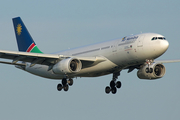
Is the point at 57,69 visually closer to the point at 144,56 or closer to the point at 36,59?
the point at 36,59

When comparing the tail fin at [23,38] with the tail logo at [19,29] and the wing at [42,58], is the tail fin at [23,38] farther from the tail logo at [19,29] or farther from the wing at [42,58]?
the wing at [42,58]

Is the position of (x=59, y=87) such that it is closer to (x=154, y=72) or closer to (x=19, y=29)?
(x=154, y=72)

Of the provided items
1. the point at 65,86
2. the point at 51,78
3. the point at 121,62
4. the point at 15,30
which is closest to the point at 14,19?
the point at 15,30

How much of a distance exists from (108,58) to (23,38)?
55.3 ft

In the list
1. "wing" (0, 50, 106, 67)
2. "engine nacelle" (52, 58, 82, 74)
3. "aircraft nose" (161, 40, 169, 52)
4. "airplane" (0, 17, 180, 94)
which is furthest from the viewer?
"wing" (0, 50, 106, 67)

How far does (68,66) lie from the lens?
1636 inches

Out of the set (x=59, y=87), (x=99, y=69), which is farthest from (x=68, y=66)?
(x=59, y=87)

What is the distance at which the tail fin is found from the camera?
54.4m

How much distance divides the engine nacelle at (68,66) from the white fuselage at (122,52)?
6.05 feet

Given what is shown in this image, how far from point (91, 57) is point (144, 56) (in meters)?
6.32

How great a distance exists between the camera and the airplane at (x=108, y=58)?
40.7 meters

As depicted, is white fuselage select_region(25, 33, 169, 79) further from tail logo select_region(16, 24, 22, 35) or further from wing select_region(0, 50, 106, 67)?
tail logo select_region(16, 24, 22, 35)

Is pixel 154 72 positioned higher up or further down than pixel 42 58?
further down

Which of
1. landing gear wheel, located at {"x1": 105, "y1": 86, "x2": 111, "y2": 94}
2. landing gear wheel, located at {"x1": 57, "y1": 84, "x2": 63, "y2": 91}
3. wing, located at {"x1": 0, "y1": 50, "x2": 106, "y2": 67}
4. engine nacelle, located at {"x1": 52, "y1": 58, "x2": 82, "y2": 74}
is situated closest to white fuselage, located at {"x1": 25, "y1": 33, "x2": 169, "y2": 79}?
wing, located at {"x1": 0, "y1": 50, "x2": 106, "y2": 67}
